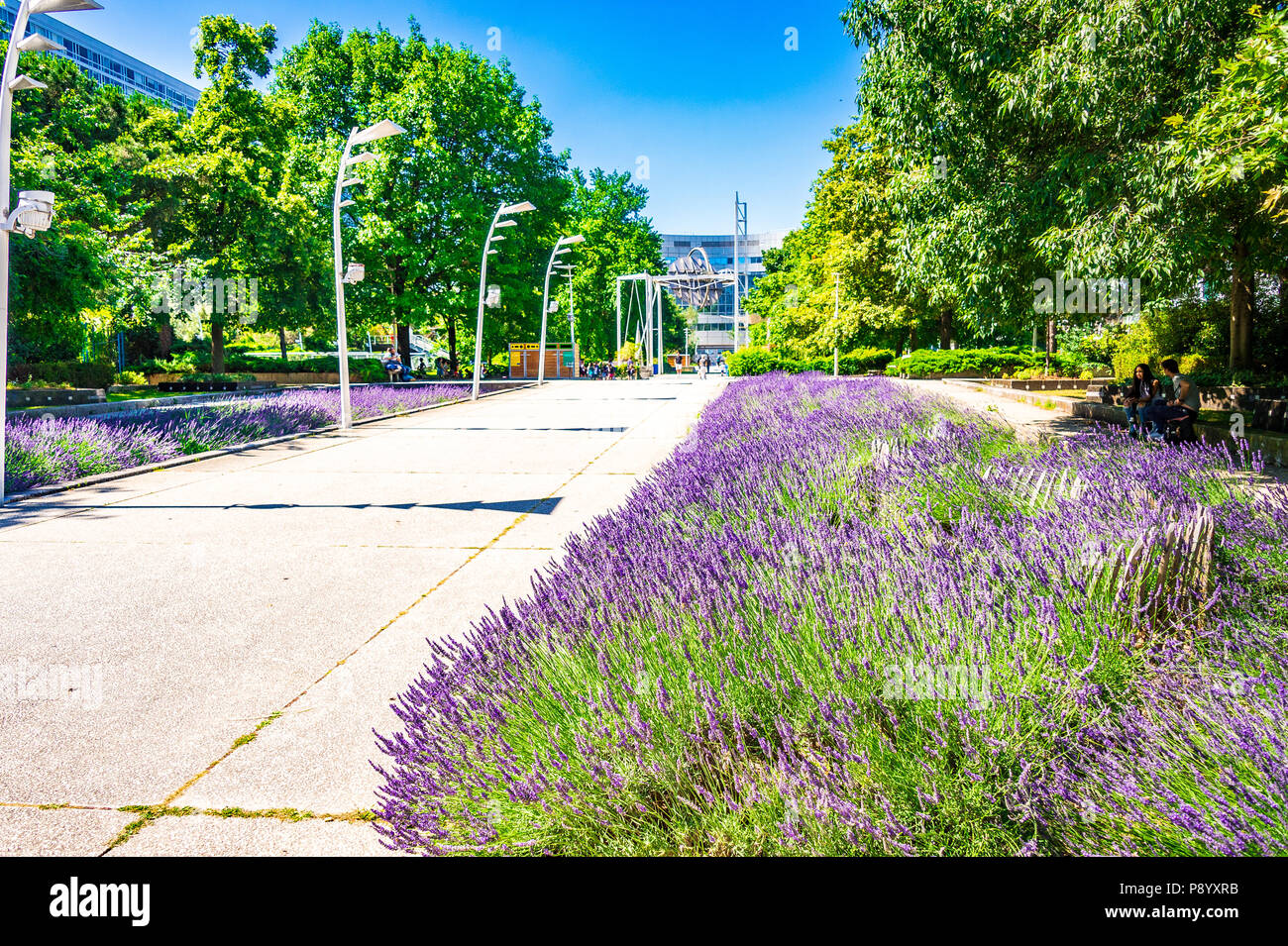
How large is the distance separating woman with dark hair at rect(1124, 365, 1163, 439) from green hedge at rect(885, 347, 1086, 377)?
25744 mm

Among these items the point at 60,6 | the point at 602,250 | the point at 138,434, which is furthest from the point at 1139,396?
the point at 602,250

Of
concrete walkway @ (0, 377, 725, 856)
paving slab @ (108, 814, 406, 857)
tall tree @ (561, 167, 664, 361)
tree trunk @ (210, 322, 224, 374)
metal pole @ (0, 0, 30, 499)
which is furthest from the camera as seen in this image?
tall tree @ (561, 167, 664, 361)

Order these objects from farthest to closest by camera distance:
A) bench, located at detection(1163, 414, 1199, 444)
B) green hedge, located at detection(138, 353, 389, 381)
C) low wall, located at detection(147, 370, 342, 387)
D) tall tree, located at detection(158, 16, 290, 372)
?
low wall, located at detection(147, 370, 342, 387), green hedge, located at detection(138, 353, 389, 381), tall tree, located at detection(158, 16, 290, 372), bench, located at detection(1163, 414, 1199, 444)

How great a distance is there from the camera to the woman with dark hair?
11.6 meters

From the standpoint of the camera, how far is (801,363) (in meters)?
48.4

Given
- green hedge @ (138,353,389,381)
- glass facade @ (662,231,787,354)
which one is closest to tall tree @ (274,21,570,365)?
green hedge @ (138,353,389,381)

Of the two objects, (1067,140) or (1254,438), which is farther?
(1254,438)

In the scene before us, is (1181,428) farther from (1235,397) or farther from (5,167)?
(5,167)

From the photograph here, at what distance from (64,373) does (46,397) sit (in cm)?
817

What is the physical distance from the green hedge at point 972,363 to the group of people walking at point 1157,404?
25522mm

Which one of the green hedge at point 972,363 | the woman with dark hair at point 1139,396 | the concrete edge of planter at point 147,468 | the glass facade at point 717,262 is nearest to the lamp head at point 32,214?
the concrete edge of planter at point 147,468

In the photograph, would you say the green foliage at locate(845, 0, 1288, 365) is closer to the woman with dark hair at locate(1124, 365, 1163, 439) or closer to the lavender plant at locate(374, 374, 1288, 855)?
the woman with dark hair at locate(1124, 365, 1163, 439)

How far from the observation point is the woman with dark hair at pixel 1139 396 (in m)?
11.6

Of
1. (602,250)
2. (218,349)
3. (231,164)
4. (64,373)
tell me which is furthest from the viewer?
Result: (602,250)
